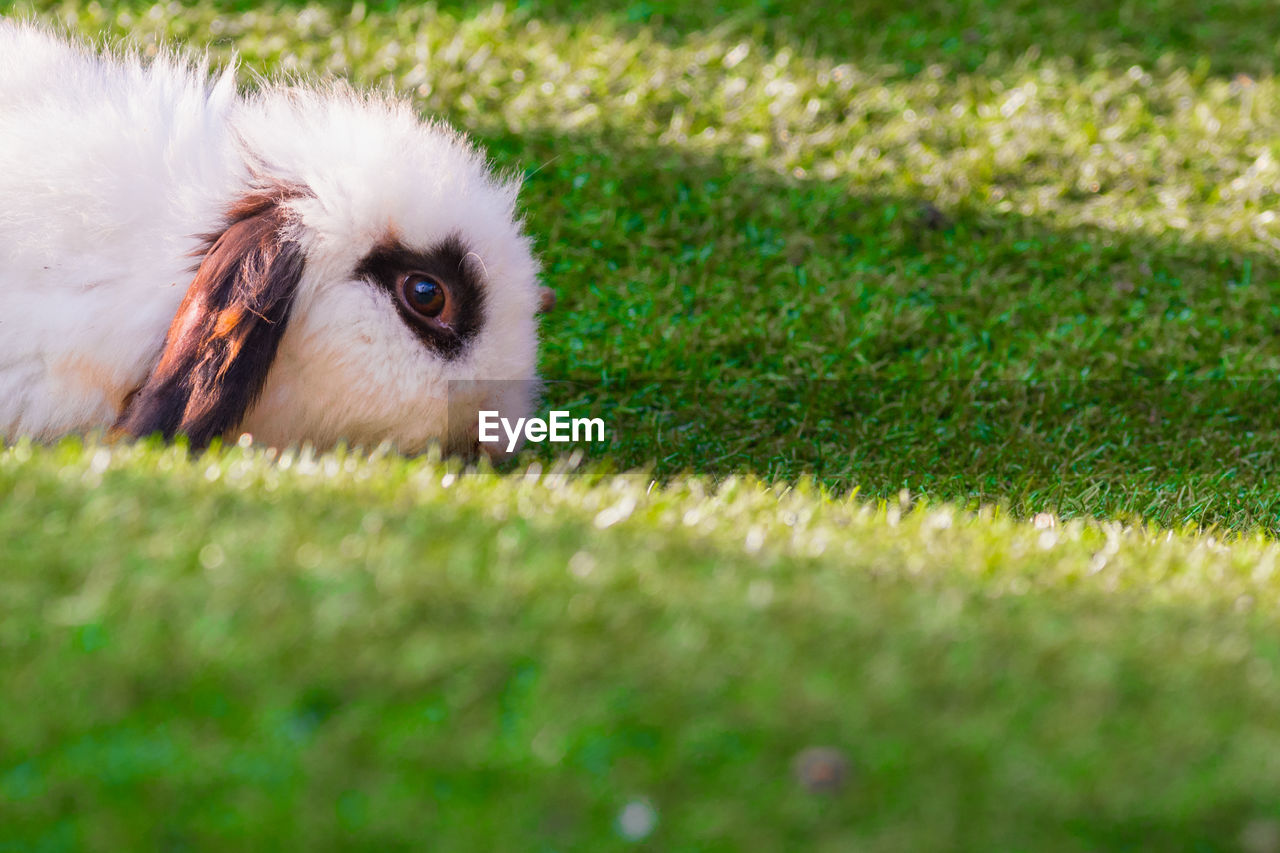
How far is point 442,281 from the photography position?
136 inches

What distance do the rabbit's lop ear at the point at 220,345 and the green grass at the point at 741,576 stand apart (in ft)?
0.74

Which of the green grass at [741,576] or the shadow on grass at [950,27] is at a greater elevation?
the shadow on grass at [950,27]

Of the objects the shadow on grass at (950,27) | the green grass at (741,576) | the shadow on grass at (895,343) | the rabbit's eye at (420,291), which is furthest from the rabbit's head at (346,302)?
the shadow on grass at (950,27)

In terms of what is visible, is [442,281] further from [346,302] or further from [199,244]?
[199,244]

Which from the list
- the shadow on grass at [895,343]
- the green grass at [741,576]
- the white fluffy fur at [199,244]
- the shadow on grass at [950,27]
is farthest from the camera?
the shadow on grass at [950,27]

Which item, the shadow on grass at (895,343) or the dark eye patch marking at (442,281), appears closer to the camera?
the dark eye patch marking at (442,281)

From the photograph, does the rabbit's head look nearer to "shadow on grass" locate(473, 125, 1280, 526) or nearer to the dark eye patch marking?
the dark eye patch marking

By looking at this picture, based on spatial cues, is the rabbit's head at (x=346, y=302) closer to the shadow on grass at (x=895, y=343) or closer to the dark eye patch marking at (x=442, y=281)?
the dark eye patch marking at (x=442, y=281)

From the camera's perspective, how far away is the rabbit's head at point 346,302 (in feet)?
10.6

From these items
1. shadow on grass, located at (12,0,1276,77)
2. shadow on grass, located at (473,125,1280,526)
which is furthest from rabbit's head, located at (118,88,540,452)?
shadow on grass, located at (12,0,1276,77)

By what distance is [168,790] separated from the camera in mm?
1722

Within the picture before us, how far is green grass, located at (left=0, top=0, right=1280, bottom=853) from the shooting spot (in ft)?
5.83

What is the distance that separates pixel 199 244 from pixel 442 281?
27.3 inches

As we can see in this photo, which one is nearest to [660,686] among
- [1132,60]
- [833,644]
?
[833,644]
